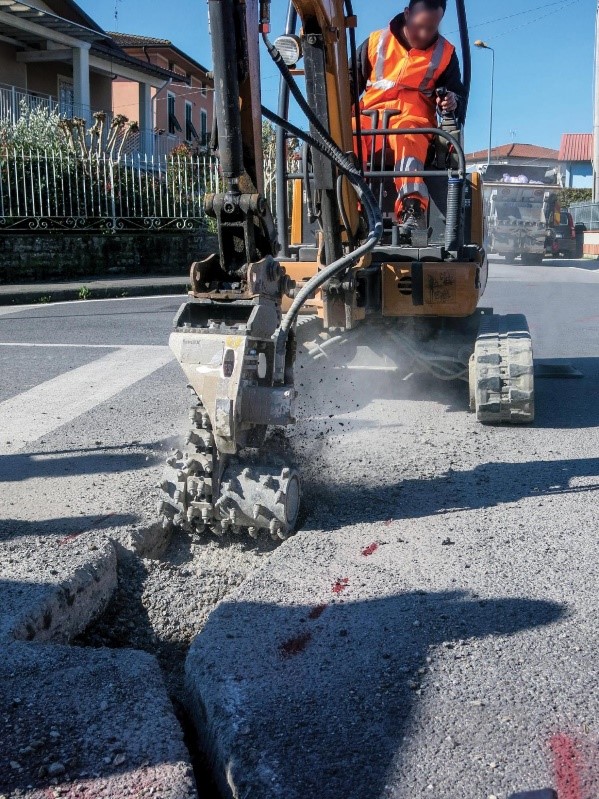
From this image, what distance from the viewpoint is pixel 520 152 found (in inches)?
3282

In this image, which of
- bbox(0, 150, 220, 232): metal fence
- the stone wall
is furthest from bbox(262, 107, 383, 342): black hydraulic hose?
the stone wall

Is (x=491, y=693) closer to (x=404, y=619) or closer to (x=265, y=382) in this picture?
(x=404, y=619)

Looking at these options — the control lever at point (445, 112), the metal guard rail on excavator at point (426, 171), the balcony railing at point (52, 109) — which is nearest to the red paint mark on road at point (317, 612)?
the metal guard rail on excavator at point (426, 171)

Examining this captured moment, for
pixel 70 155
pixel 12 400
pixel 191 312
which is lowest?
pixel 12 400

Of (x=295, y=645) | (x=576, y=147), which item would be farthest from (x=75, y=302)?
(x=576, y=147)

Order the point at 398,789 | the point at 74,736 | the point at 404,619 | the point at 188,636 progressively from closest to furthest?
the point at 398,789
the point at 74,736
the point at 404,619
the point at 188,636

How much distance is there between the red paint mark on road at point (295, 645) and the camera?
3.06m

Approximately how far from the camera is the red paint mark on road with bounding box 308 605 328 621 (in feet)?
10.9

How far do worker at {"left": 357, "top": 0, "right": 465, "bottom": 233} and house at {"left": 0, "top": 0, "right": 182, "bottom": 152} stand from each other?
57.9ft

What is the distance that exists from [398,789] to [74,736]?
883 millimetres

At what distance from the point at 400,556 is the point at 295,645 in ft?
2.99

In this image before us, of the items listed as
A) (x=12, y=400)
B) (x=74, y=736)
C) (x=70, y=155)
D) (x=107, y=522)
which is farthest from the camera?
(x=70, y=155)

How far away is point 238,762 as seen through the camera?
8.16 ft

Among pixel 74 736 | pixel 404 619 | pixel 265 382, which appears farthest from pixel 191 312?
pixel 74 736
